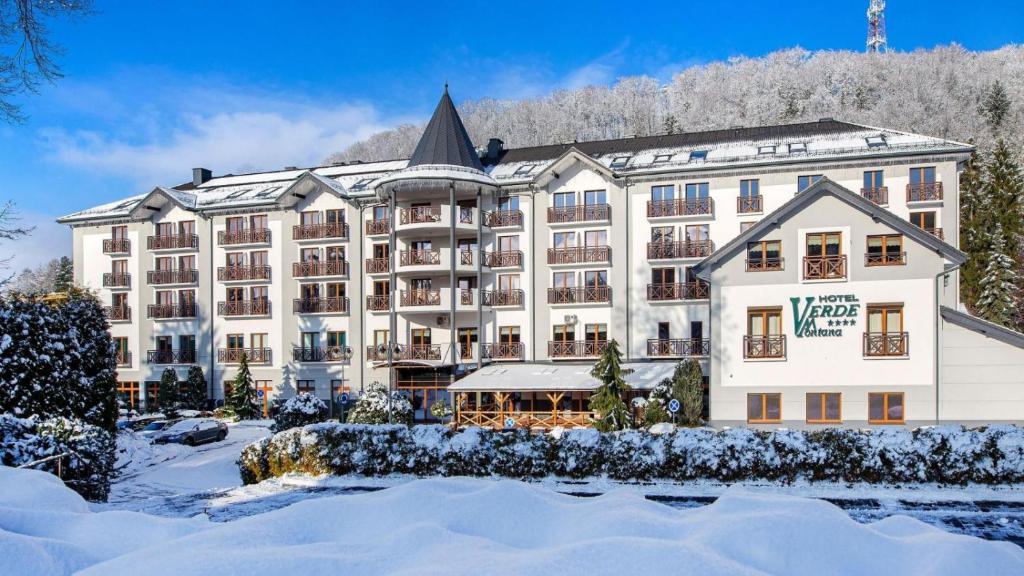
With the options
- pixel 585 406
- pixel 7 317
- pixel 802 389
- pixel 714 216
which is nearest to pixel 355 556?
pixel 7 317

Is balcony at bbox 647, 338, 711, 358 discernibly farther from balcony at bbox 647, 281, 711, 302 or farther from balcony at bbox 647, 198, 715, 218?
balcony at bbox 647, 198, 715, 218

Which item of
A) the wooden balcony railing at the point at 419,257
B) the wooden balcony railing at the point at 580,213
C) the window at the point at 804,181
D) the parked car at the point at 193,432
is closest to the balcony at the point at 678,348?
the wooden balcony railing at the point at 580,213

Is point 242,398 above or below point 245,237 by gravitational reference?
below

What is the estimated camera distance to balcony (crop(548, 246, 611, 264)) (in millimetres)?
35094

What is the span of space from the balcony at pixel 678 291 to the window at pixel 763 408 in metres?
9.15

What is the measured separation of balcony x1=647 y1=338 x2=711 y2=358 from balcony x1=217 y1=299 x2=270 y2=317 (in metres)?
20.8

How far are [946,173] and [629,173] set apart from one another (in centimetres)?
1355

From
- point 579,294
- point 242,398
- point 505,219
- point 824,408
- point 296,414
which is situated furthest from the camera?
point 242,398

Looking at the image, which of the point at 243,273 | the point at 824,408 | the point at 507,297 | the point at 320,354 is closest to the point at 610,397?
the point at 824,408

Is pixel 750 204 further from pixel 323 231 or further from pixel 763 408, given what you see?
pixel 323 231

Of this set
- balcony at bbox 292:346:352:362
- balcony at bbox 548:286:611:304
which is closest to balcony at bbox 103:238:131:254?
balcony at bbox 292:346:352:362

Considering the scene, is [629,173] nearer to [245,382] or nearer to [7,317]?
[245,382]

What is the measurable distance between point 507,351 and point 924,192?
65.1ft

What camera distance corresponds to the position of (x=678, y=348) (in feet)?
111
